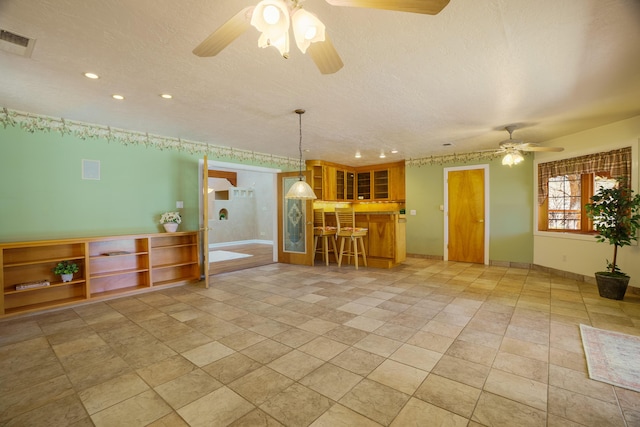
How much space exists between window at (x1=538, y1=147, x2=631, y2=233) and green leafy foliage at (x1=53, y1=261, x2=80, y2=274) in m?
7.83

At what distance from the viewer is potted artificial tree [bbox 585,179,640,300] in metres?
3.87

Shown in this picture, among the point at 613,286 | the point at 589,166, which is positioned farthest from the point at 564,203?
the point at 613,286

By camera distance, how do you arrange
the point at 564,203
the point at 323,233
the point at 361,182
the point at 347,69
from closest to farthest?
the point at 347,69 < the point at 564,203 < the point at 323,233 < the point at 361,182

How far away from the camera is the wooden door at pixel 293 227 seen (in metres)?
6.52

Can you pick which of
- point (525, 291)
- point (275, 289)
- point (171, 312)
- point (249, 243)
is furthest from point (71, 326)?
point (249, 243)

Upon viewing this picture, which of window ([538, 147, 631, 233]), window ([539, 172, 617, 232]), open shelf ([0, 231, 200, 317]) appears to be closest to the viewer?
open shelf ([0, 231, 200, 317])

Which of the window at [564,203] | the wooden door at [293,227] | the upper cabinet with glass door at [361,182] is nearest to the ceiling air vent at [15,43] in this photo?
the wooden door at [293,227]

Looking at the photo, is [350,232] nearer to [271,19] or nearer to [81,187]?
[81,187]

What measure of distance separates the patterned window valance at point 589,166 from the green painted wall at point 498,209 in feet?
0.93

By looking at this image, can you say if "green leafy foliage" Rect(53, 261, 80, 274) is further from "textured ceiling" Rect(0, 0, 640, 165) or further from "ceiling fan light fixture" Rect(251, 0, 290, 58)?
"ceiling fan light fixture" Rect(251, 0, 290, 58)

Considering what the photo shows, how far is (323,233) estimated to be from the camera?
21.0ft

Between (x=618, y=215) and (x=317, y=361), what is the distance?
15.2 feet

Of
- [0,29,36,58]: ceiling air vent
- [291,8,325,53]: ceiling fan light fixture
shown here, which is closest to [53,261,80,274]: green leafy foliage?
[0,29,36,58]: ceiling air vent

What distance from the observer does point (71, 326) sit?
10.5ft
